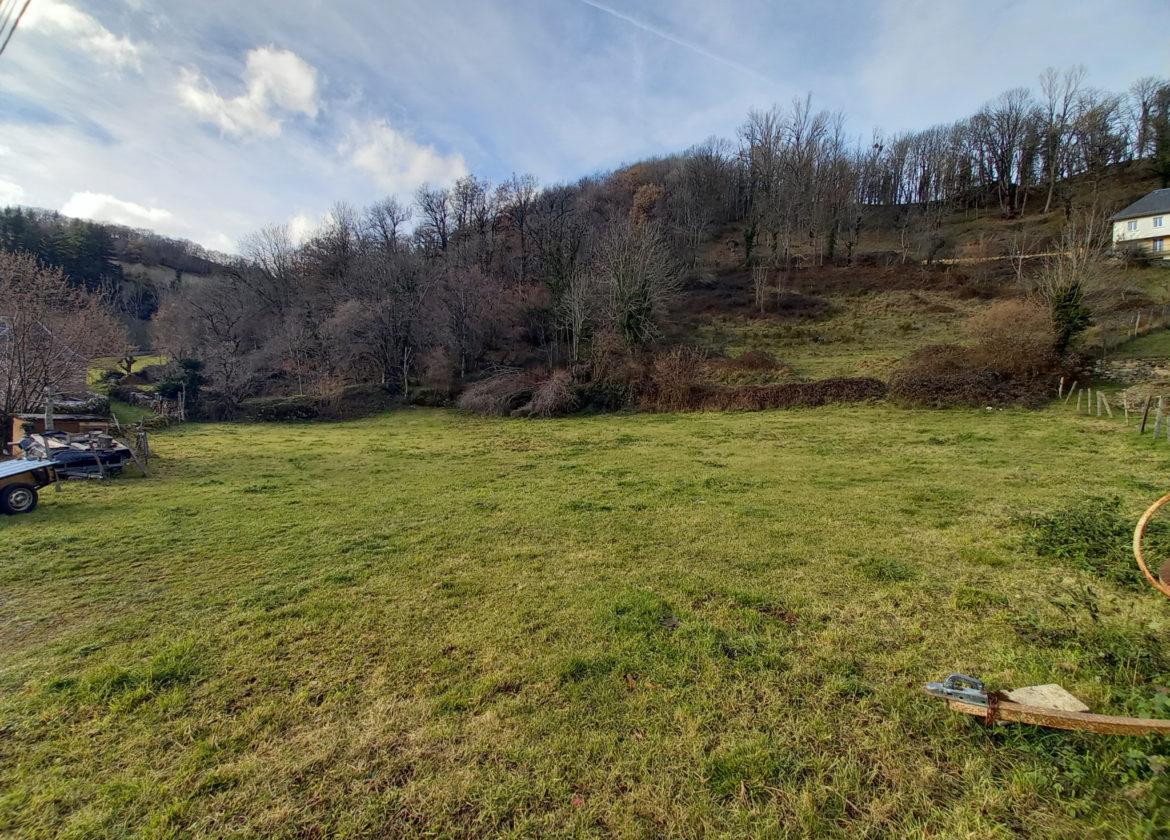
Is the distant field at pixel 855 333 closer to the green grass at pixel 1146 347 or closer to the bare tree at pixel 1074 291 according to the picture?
the bare tree at pixel 1074 291

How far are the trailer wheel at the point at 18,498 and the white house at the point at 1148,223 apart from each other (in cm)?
5745

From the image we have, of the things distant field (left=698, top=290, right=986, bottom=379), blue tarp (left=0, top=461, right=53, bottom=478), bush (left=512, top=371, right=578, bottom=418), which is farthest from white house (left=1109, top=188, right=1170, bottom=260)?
blue tarp (left=0, top=461, right=53, bottom=478)

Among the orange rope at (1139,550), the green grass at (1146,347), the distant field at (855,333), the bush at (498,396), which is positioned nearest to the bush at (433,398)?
the bush at (498,396)

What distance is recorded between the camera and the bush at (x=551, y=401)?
21.2m

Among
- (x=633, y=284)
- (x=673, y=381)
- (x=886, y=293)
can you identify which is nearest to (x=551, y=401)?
(x=673, y=381)

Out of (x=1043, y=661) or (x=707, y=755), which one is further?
(x=1043, y=661)

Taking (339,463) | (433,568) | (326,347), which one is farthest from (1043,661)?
(326,347)

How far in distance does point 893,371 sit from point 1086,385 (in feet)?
20.1

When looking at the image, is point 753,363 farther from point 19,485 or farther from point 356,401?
point 19,485

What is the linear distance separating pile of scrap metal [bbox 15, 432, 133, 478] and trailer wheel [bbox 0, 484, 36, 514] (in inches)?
84.7

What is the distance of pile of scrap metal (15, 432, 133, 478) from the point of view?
31.6 ft

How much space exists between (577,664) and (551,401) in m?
18.1

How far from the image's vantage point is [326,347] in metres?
29.3

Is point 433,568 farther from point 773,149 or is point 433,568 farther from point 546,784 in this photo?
point 773,149
